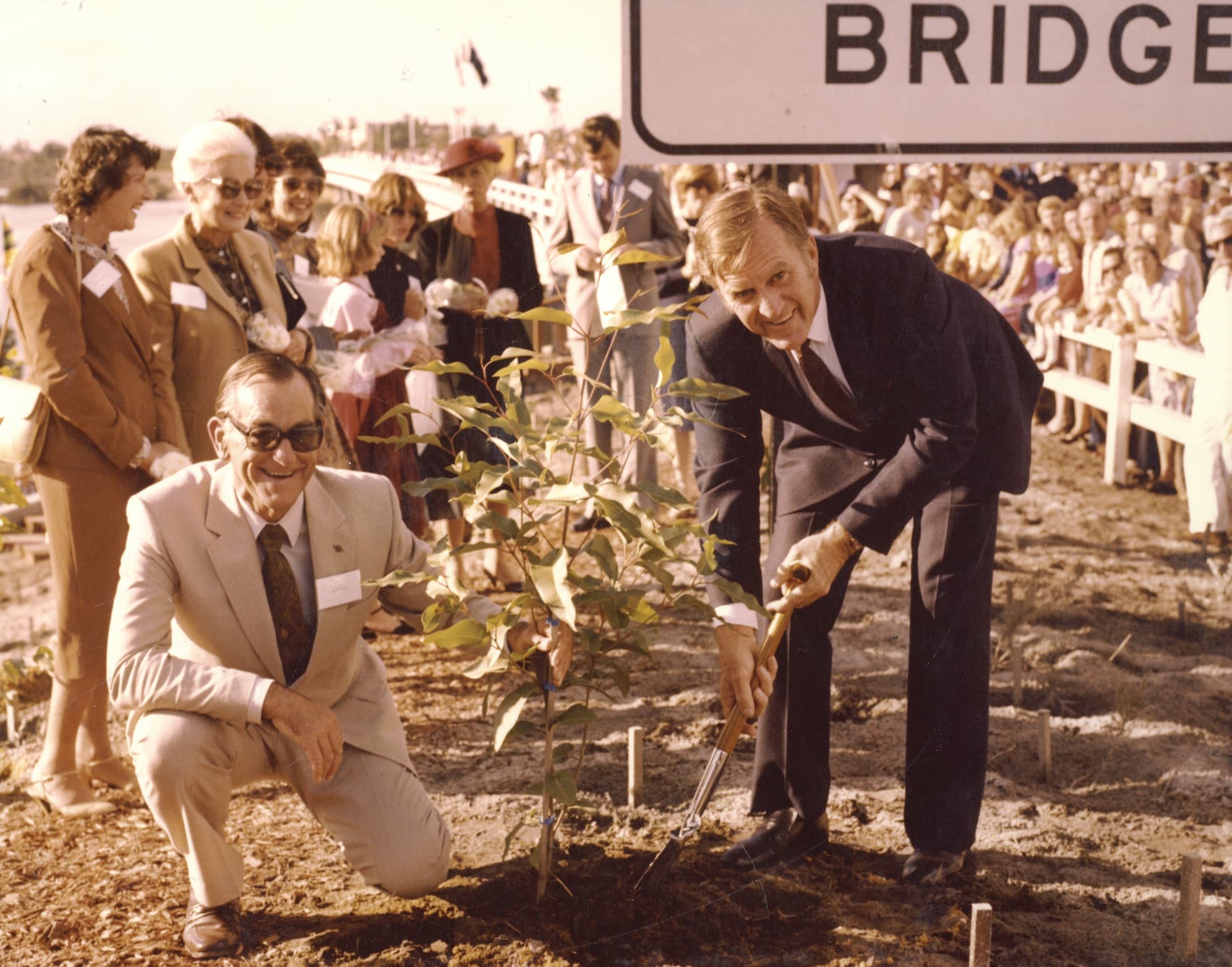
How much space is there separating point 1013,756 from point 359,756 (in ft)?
6.88

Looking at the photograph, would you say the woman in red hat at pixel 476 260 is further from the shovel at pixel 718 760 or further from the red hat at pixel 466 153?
the shovel at pixel 718 760

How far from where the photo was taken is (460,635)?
250 centimetres

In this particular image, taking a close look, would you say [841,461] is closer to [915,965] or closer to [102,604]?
[915,965]

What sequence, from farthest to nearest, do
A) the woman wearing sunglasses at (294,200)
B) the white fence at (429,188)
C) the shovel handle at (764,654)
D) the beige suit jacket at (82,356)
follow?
the white fence at (429,188) → the woman wearing sunglasses at (294,200) → the beige suit jacket at (82,356) → the shovel handle at (764,654)

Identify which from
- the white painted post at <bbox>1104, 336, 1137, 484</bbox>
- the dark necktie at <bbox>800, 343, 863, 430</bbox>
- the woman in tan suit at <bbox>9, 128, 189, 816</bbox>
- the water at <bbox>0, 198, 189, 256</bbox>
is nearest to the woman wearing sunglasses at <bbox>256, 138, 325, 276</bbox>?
the water at <bbox>0, 198, 189, 256</bbox>

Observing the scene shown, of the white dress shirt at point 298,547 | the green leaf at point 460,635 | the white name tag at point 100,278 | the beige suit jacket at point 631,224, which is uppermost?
the beige suit jacket at point 631,224

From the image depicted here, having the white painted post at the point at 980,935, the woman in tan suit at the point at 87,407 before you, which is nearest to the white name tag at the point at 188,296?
the woman in tan suit at the point at 87,407

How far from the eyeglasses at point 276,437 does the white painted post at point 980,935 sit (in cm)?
167

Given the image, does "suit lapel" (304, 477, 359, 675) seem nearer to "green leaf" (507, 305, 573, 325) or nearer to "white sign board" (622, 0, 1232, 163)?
"green leaf" (507, 305, 573, 325)

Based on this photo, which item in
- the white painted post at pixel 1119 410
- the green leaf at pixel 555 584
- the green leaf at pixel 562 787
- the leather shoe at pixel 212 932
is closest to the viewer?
the green leaf at pixel 555 584

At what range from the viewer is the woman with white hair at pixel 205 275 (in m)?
3.63

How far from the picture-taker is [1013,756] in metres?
3.87

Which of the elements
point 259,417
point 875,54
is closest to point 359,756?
point 259,417

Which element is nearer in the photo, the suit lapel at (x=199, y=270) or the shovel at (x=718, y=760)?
the shovel at (x=718, y=760)
